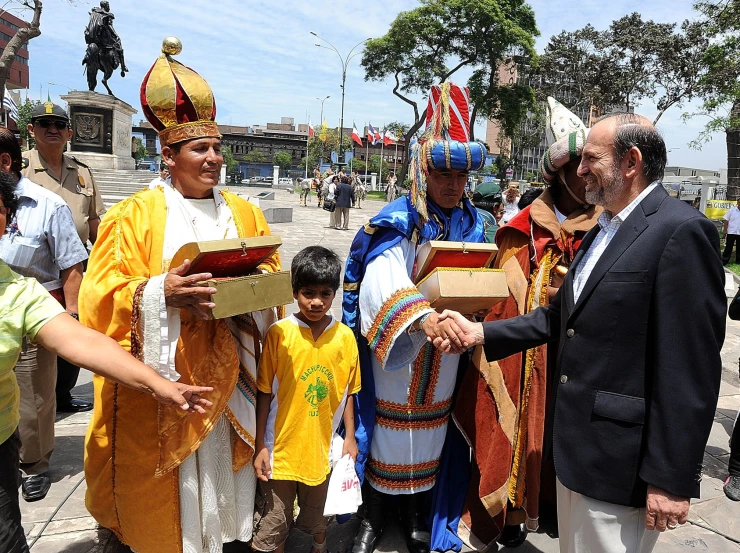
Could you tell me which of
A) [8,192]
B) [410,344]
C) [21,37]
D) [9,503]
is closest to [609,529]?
[410,344]

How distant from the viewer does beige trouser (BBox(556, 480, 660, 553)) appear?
171cm

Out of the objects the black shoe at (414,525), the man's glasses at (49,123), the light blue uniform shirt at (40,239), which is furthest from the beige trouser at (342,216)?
the black shoe at (414,525)

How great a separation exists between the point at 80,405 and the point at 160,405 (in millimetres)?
2527

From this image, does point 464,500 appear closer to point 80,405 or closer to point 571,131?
point 571,131

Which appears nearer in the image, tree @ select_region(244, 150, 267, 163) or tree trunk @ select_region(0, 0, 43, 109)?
tree trunk @ select_region(0, 0, 43, 109)

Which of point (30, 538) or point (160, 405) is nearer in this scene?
point (160, 405)

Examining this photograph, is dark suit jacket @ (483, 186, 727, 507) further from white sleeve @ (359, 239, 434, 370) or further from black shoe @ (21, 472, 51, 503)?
black shoe @ (21, 472, 51, 503)

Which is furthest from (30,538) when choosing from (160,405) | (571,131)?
(571,131)

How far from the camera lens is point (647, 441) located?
1617 mm

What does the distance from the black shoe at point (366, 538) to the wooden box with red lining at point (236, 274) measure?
138cm

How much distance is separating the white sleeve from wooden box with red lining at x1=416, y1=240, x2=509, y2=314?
3.2 inches

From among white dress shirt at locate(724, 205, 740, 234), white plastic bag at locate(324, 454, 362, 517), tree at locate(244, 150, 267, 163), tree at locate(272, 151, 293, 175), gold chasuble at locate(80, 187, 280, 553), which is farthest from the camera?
tree at locate(244, 150, 267, 163)

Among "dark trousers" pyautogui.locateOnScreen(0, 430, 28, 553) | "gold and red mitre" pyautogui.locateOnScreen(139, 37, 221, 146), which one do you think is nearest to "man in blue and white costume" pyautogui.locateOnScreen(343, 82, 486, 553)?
"gold and red mitre" pyautogui.locateOnScreen(139, 37, 221, 146)

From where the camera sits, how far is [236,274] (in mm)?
2160
